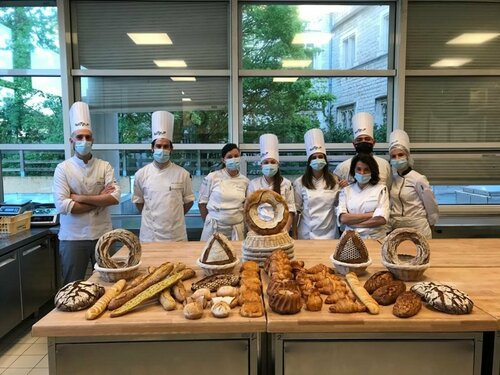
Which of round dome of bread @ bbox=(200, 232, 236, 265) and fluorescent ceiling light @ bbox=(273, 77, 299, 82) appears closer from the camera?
round dome of bread @ bbox=(200, 232, 236, 265)

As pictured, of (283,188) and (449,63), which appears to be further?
(449,63)

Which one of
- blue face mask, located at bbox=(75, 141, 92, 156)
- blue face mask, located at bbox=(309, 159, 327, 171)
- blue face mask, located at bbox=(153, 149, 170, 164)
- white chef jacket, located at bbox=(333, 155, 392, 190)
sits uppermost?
blue face mask, located at bbox=(75, 141, 92, 156)

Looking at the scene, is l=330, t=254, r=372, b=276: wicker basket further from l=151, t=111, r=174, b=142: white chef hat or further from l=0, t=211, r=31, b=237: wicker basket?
l=0, t=211, r=31, b=237: wicker basket

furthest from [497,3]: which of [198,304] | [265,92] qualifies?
[198,304]

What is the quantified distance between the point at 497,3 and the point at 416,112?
1239mm

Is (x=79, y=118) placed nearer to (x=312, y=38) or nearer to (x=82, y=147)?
→ (x=82, y=147)

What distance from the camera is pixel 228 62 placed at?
366 centimetres

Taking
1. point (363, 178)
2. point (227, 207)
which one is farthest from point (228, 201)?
point (363, 178)

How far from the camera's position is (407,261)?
166 cm

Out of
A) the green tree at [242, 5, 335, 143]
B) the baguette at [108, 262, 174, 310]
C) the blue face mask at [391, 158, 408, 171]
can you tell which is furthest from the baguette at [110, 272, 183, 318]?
the green tree at [242, 5, 335, 143]

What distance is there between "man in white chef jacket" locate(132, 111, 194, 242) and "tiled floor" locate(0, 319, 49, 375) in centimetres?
95

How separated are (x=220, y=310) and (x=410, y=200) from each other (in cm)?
193

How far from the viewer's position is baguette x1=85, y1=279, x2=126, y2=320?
1.26 metres

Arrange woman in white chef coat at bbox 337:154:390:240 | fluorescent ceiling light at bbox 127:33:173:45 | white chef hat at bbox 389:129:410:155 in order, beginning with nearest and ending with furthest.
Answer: woman in white chef coat at bbox 337:154:390:240 → white chef hat at bbox 389:129:410:155 → fluorescent ceiling light at bbox 127:33:173:45
